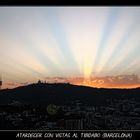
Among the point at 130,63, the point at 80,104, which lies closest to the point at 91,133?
the point at 80,104

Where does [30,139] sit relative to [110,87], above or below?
below

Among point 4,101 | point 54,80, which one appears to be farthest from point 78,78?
point 4,101

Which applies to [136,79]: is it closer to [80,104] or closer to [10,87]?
[80,104]

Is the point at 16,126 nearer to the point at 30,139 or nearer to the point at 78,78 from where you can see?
the point at 30,139

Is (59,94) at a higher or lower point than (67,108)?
higher
